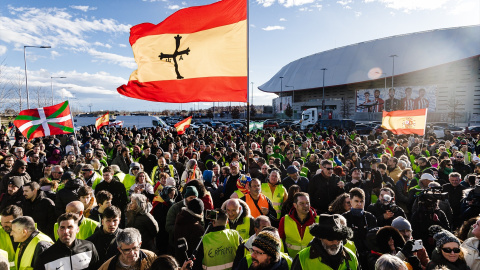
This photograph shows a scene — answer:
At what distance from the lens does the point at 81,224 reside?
3854mm

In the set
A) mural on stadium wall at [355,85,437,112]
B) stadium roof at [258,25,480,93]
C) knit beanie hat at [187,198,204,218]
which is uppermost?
stadium roof at [258,25,480,93]

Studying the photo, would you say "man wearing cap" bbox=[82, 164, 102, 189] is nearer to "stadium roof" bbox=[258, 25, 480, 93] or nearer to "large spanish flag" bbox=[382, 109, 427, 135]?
"large spanish flag" bbox=[382, 109, 427, 135]

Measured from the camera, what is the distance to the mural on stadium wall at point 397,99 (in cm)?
5062

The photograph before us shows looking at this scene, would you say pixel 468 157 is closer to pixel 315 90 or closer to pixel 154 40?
pixel 154 40

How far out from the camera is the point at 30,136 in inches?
348

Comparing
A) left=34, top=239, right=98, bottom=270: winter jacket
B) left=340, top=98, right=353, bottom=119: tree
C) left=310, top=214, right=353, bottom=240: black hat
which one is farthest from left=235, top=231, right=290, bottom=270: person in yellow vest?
left=340, top=98, right=353, bottom=119: tree

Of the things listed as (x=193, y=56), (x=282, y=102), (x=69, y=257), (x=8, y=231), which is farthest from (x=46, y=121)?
(x=282, y=102)

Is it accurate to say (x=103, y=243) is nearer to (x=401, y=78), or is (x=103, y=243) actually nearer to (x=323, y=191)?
(x=323, y=191)

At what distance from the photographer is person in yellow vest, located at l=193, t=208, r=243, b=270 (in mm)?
3242

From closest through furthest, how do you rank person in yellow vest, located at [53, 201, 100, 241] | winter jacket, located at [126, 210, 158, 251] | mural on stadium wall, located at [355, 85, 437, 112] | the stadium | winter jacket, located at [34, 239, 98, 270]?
1. winter jacket, located at [34, 239, 98, 270]
2. person in yellow vest, located at [53, 201, 100, 241]
3. winter jacket, located at [126, 210, 158, 251]
4. the stadium
5. mural on stadium wall, located at [355, 85, 437, 112]

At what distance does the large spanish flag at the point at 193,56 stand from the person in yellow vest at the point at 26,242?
2.76 metres

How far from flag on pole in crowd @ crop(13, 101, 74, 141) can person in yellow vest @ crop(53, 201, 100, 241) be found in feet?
18.1

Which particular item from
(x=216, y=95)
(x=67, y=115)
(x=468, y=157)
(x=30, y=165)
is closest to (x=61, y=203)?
(x=216, y=95)

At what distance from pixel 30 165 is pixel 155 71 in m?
4.91
